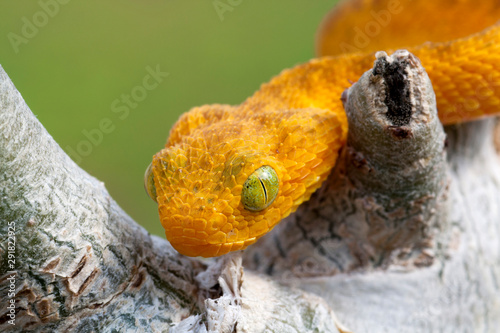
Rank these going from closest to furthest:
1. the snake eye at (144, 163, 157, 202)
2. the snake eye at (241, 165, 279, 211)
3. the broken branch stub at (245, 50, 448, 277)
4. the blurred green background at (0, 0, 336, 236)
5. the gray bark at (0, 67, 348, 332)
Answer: the gray bark at (0, 67, 348, 332) < the broken branch stub at (245, 50, 448, 277) < the snake eye at (241, 165, 279, 211) < the snake eye at (144, 163, 157, 202) < the blurred green background at (0, 0, 336, 236)

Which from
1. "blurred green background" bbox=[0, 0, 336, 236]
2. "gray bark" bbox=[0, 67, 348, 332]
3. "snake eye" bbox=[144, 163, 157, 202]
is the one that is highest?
"blurred green background" bbox=[0, 0, 336, 236]

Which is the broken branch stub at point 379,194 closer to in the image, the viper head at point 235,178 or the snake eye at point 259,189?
the viper head at point 235,178

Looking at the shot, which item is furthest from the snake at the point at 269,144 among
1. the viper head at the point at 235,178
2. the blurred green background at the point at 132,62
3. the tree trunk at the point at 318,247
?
the blurred green background at the point at 132,62

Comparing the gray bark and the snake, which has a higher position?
the snake

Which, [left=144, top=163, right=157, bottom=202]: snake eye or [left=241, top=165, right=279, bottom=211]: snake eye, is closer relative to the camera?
[left=241, top=165, right=279, bottom=211]: snake eye

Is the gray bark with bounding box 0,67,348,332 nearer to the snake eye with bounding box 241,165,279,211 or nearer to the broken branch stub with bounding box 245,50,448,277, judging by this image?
the snake eye with bounding box 241,165,279,211

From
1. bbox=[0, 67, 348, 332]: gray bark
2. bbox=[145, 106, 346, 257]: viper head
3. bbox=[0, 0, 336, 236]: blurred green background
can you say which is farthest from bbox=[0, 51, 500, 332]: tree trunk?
bbox=[0, 0, 336, 236]: blurred green background

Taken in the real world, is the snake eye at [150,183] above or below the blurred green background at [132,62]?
below

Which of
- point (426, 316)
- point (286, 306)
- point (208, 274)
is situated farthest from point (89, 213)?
point (426, 316)
